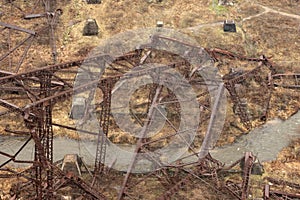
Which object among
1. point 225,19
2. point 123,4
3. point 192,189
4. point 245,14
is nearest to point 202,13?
point 225,19

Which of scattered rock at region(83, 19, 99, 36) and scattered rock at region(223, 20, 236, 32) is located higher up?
scattered rock at region(223, 20, 236, 32)

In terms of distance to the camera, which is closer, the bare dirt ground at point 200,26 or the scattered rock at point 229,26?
the bare dirt ground at point 200,26

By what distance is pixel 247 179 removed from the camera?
18656 mm

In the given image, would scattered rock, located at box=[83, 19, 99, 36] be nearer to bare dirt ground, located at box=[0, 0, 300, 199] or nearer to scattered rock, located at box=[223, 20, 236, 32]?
bare dirt ground, located at box=[0, 0, 300, 199]

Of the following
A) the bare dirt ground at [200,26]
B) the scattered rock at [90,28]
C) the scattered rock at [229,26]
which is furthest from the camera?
the scattered rock at [229,26]

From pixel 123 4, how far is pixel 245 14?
44.6ft

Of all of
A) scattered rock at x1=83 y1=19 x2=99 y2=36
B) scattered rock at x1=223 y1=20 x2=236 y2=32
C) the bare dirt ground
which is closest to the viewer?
the bare dirt ground

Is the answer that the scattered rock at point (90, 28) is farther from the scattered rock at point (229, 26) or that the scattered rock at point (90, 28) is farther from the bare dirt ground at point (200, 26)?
the scattered rock at point (229, 26)

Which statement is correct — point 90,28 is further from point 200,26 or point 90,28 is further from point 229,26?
point 229,26

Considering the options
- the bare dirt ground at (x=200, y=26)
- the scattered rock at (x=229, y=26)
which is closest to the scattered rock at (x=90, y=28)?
the bare dirt ground at (x=200, y=26)

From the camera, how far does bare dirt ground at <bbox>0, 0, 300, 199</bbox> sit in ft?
107

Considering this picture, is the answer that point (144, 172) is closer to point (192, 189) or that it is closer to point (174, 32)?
point (192, 189)

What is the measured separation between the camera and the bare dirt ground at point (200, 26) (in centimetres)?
3275

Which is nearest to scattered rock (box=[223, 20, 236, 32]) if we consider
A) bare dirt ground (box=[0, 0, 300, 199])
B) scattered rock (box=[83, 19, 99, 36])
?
bare dirt ground (box=[0, 0, 300, 199])
